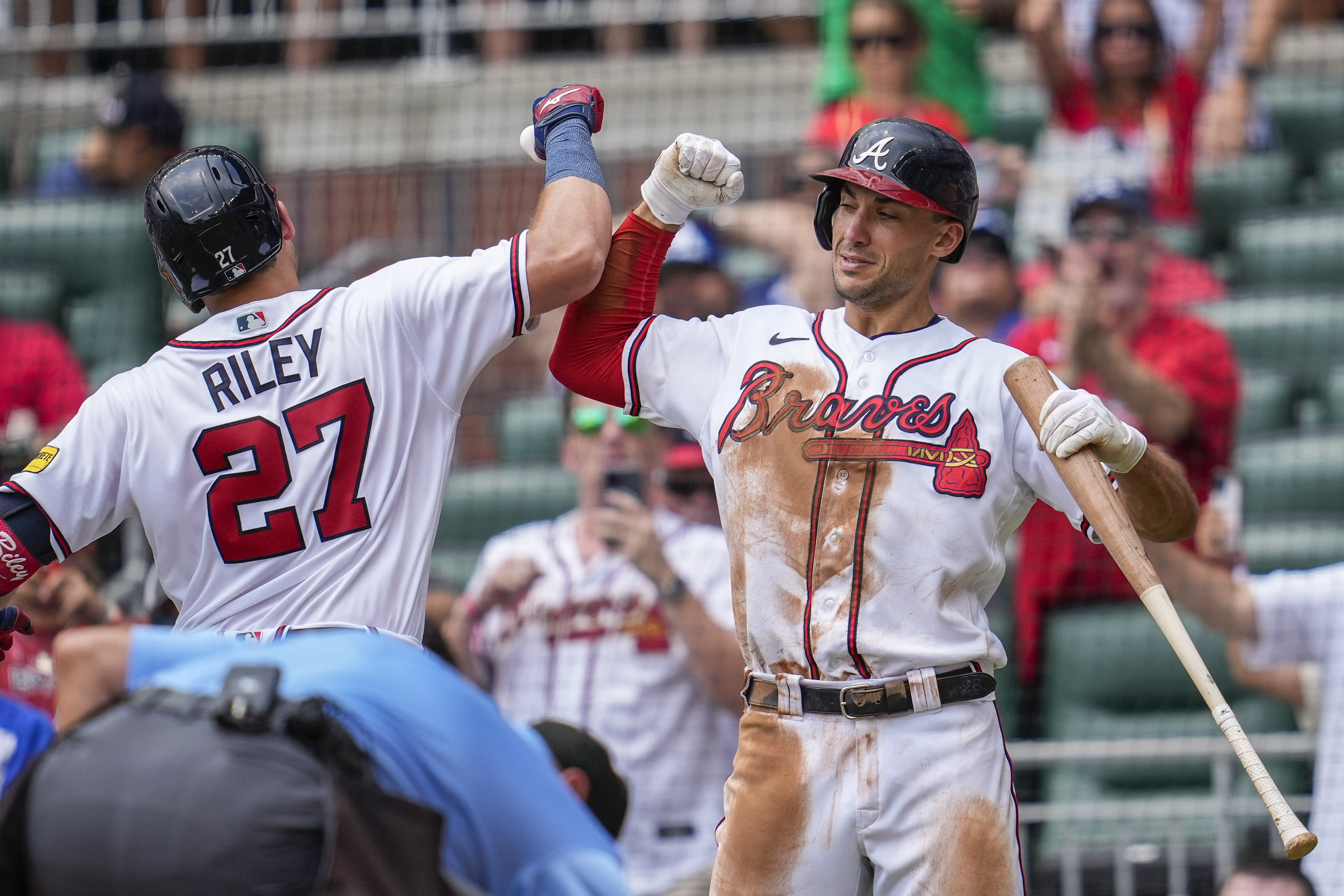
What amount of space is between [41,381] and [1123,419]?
148 inches

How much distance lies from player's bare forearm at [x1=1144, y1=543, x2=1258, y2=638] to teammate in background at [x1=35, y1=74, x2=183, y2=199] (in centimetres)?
416

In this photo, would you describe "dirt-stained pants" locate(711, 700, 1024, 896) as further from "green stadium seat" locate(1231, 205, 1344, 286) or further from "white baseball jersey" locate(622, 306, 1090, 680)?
"green stadium seat" locate(1231, 205, 1344, 286)

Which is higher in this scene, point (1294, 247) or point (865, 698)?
point (1294, 247)

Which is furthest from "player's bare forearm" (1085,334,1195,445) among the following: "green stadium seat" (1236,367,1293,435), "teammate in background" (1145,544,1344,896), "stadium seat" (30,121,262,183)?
"stadium seat" (30,121,262,183)

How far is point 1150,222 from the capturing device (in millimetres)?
5957

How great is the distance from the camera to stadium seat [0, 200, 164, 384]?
20.7 feet

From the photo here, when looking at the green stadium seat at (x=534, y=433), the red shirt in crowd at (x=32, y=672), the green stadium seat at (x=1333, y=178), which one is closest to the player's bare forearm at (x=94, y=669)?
the red shirt in crowd at (x=32, y=672)

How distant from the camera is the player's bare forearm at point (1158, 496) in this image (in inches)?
106

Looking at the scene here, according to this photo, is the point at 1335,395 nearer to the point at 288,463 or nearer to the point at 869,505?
the point at 869,505

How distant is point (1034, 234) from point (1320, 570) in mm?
2298

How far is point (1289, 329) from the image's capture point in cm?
618

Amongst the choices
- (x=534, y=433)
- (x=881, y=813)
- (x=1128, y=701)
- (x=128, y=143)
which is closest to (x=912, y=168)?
(x=881, y=813)

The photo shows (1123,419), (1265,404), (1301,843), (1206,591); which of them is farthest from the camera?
(1265,404)

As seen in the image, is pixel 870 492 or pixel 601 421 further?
pixel 601 421
